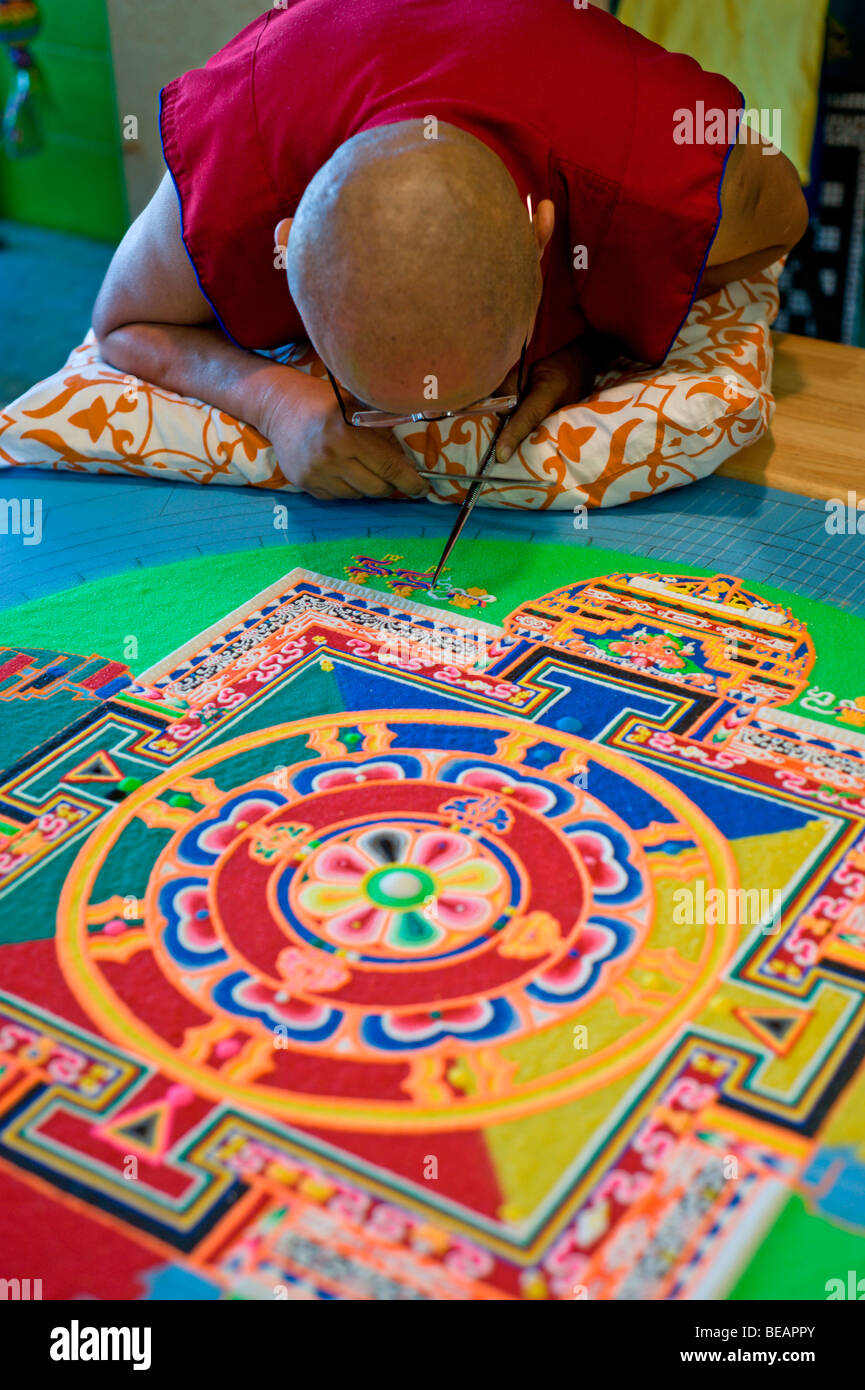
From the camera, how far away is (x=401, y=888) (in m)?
1.10

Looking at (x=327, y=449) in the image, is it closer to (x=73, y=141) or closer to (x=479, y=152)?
(x=479, y=152)

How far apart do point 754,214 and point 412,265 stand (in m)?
0.81

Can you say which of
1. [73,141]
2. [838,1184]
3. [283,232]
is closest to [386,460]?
[283,232]

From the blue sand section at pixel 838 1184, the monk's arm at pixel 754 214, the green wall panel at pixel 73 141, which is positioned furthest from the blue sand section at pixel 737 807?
the green wall panel at pixel 73 141

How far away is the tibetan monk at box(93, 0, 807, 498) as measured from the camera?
5.10ft

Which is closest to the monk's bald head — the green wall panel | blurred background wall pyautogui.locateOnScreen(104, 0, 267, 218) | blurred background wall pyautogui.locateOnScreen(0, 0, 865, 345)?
blurred background wall pyautogui.locateOnScreen(0, 0, 865, 345)

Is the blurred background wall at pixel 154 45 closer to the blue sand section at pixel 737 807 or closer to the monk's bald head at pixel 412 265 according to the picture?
the monk's bald head at pixel 412 265

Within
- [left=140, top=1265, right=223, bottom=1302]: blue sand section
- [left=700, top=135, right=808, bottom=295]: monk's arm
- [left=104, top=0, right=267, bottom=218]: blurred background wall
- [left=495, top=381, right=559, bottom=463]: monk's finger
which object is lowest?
[left=140, top=1265, right=223, bottom=1302]: blue sand section

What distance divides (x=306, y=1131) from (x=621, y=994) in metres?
0.26

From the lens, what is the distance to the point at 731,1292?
805mm

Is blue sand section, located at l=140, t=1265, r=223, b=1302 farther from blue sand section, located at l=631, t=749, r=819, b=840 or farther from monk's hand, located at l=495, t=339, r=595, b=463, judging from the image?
monk's hand, located at l=495, t=339, r=595, b=463

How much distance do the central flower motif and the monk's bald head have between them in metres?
0.47

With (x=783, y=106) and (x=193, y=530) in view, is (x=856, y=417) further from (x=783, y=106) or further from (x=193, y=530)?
(x=193, y=530)

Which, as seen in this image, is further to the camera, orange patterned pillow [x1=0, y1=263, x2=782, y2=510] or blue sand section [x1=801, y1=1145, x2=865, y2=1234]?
orange patterned pillow [x1=0, y1=263, x2=782, y2=510]
